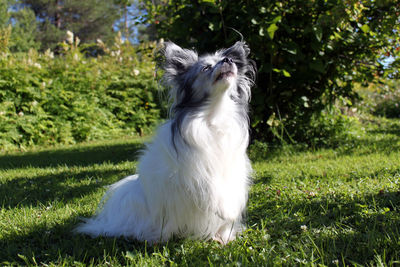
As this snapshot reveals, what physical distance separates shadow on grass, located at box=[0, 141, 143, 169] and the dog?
305cm

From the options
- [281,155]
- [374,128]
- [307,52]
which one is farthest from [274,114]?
[374,128]

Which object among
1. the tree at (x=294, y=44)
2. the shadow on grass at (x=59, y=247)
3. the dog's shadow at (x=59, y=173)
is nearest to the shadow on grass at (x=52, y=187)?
the dog's shadow at (x=59, y=173)

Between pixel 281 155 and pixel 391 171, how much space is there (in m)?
1.95

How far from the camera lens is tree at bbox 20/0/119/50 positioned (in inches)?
1015

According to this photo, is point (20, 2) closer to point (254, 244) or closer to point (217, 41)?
point (217, 41)

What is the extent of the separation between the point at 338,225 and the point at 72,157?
5472mm

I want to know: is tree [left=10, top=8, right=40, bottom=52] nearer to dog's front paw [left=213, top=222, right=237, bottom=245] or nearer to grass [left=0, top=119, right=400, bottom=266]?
grass [left=0, top=119, right=400, bottom=266]

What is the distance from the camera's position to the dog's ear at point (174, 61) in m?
2.70

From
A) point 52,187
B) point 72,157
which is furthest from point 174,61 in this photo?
point 72,157

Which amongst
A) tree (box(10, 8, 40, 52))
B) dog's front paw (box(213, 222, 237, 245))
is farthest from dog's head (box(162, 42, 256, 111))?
tree (box(10, 8, 40, 52))

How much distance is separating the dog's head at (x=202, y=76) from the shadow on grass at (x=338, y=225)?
1076 millimetres

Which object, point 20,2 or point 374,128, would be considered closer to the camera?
point 374,128

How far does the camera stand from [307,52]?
5527 mm

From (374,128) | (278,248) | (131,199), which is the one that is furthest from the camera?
(374,128)
